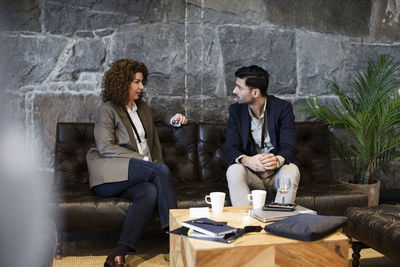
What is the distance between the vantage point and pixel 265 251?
184 centimetres

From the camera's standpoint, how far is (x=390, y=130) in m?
3.55

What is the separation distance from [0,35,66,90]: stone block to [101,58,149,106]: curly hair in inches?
21.6

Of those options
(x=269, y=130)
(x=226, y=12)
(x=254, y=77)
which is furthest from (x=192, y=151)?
(x=226, y=12)

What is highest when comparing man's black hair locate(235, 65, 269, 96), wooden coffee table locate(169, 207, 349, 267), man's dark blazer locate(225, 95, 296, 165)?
man's black hair locate(235, 65, 269, 96)

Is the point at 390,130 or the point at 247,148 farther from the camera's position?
the point at 390,130

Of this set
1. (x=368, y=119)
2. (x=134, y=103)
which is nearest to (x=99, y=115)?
(x=134, y=103)

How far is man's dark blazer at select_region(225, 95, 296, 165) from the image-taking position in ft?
10.4

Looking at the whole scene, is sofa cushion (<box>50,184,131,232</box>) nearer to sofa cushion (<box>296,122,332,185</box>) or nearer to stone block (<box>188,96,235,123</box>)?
stone block (<box>188,96,235,123</box>)

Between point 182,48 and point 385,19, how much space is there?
5.77 ft

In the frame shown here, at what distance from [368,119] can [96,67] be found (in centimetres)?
201

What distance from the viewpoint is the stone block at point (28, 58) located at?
3.37 metres

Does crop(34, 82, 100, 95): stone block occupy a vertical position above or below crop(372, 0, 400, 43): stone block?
below

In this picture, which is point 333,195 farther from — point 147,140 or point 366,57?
point 366,57

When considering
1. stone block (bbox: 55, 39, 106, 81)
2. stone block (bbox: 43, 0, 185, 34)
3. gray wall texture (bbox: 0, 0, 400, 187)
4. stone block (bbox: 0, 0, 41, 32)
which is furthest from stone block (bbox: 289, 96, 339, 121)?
stone block (bbox: 0, 0, 41, 32)
